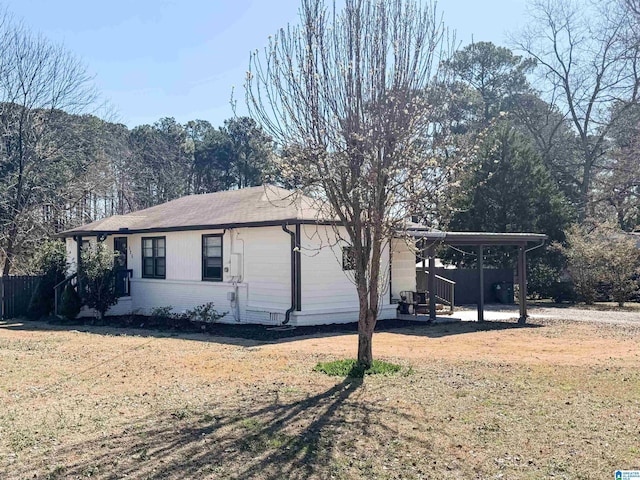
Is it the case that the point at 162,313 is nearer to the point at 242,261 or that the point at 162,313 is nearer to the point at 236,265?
the point at 236,265

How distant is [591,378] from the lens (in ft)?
26.6

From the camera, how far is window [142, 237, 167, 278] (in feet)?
58.7

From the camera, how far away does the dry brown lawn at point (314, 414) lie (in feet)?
16.0

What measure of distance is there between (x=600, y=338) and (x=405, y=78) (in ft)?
26.7

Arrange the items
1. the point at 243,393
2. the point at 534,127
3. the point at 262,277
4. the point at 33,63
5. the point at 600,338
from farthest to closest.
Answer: the point at 534,127 → the point at 33,63 → the point at 262,277 → the point at 600,338 → the point at 243,393

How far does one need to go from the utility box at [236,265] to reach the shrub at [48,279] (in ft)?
21.1

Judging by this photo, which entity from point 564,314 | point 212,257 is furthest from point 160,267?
point 564,314

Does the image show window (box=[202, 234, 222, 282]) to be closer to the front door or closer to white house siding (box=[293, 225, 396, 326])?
white house siding (box=[293, 225, 396, 326])

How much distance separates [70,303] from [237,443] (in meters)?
13.5

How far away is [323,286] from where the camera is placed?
48.5ft

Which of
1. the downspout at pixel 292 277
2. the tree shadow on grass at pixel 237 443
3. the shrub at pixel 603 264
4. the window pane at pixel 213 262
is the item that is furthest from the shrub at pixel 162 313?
the shrub at pixel 603 264

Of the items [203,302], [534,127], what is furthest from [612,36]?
[203,302]

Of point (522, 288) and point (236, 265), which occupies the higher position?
point (236, 265)

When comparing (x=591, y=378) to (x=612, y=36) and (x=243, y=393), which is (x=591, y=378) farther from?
(x=612, y=36)
